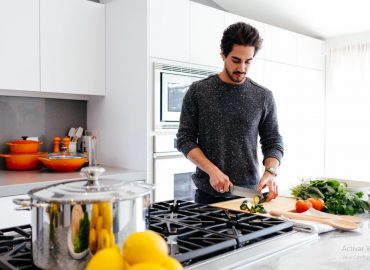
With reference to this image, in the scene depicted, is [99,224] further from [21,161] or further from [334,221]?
[21,161]

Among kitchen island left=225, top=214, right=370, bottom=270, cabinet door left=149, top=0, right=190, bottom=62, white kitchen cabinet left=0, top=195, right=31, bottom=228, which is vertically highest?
cabinet door left=149, top=0, right=190, bottom=62

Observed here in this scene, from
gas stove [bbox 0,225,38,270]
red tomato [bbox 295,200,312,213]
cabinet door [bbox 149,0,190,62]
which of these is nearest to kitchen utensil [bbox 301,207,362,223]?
red tomato [bbox 295,200,312,213]

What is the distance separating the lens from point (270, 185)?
154 cm

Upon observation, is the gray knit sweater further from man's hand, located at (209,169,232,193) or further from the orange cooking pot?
the orange cooking pot

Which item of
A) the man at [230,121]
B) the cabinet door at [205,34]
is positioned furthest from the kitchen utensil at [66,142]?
the man at [230,121]

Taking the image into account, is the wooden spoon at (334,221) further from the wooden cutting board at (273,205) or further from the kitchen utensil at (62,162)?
the kitchen utensil at (62,162)

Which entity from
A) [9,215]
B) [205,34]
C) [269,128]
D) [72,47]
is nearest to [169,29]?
[205,34]

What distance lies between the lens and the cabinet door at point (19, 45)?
2.35 m

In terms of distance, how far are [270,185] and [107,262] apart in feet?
3.31

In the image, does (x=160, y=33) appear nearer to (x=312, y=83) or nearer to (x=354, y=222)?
(x=354, y=222)

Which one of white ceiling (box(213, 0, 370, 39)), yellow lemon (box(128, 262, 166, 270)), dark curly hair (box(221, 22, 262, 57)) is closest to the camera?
yellow lemon (box(128, 262, 166, 270))

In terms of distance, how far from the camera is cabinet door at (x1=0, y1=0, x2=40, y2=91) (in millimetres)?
2352

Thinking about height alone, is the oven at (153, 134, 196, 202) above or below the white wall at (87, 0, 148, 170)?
below

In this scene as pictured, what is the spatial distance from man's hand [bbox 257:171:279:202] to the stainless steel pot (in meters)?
0.81
